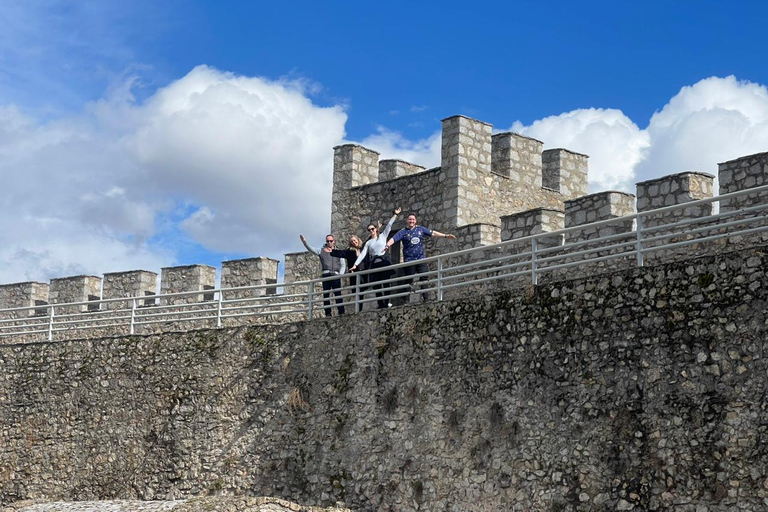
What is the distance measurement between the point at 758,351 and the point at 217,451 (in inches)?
336

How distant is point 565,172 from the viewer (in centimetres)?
1947

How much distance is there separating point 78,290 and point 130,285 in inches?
65.9

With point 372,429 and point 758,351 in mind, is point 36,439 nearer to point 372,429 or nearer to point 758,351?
point 372,429

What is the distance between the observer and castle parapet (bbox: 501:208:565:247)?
1525 centimetres

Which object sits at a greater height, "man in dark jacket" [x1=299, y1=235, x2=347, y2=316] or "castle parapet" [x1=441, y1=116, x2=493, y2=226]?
"castle parapet" [x1=441, y1=116, x2=493, y2=226]

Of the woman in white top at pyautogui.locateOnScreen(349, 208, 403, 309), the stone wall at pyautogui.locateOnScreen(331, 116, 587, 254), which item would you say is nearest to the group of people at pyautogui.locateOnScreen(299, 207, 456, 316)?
the woman in white top at pyautogui.locateOnScreen(349, 208, 403, 309)

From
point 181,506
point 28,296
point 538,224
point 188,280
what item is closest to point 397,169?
point 188,280

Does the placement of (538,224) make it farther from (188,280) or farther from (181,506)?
(188,280)

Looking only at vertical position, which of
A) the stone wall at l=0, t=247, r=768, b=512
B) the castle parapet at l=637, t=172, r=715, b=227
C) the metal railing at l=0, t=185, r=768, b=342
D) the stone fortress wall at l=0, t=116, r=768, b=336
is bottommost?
the stone wall at l=0, t=247, r=768, b=512

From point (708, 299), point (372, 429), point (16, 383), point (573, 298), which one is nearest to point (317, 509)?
point (372, 429)

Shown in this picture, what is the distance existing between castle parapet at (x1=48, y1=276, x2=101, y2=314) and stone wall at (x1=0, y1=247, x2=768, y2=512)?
3.20 metres

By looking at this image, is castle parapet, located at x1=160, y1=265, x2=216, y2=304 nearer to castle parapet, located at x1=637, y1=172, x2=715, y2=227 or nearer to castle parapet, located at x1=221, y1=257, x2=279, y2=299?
castle parapet, located at x1=221, y1=257, x2=279, y2=299

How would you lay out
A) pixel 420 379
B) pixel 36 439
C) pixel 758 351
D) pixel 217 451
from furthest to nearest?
pixel 36 439 < pixel 217 451 < pixel 420 379 < pixel 758 351

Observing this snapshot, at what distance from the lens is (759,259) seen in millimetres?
11047
